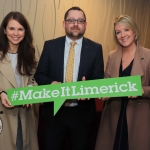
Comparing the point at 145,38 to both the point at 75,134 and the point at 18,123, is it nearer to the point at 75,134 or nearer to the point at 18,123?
the point at 75,134

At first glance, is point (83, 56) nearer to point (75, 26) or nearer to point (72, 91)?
point (75, 26)

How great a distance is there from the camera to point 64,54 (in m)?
2.06

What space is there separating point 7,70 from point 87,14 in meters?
2.10

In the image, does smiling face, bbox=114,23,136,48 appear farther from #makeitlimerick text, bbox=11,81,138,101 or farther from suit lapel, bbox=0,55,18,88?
suit lapel, bbox=0,55,18,88

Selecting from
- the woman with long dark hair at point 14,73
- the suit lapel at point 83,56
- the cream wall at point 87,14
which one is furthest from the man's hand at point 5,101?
the cream wall at point 87,14

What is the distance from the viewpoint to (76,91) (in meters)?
1.81

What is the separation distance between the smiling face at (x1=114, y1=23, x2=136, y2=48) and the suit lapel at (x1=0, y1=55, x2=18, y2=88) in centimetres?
97

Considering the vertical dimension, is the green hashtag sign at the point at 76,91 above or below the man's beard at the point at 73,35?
below

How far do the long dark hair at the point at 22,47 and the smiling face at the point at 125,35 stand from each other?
0.80 meters

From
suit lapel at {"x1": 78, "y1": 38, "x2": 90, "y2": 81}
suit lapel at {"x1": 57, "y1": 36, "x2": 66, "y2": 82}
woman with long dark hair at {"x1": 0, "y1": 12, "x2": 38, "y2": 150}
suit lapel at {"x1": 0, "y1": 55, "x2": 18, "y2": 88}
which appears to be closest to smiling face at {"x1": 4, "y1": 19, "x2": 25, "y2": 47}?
woman with long dark hair at {"x1": 0, "y1": 12, "x2": 38, "y2": 150}

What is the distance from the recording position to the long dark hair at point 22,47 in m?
1.93

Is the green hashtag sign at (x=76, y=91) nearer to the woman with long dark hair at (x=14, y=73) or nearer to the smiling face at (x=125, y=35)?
the woman with long dark hair at (x=14, y=73)

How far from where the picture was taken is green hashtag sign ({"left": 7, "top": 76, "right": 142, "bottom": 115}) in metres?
1.77

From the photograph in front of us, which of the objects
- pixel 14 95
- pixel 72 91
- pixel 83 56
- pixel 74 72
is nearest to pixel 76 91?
pixel 72 91
